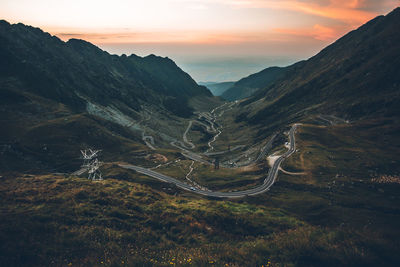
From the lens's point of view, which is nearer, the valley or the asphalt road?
the valley

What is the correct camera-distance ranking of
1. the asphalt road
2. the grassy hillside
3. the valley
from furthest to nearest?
the asphalt road → the valley → the grassy hillside

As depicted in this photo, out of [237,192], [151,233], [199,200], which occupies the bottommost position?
[237,192]

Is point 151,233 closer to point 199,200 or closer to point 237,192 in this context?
point 199,200

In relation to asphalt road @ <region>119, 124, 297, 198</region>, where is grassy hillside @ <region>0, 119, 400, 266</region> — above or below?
above

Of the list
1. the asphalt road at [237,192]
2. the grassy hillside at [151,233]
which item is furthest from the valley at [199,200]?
the asphalt road at [237,192]

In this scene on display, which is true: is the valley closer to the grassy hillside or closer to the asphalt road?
the grassy hillside

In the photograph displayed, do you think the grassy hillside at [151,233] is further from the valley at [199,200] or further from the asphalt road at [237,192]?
the asphalt road at [237,192]

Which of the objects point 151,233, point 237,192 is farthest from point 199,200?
point 237,192

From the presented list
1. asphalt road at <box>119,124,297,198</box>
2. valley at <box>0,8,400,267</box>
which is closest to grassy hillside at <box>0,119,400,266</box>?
valley at <box>0,8,400,267</box>

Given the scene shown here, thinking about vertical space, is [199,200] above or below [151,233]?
below

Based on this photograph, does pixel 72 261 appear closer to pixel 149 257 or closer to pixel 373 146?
pixel 149 257

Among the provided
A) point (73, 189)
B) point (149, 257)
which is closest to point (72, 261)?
point (149, 257)

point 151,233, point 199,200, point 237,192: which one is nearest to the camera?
point 151,233
